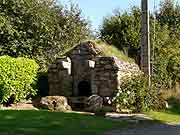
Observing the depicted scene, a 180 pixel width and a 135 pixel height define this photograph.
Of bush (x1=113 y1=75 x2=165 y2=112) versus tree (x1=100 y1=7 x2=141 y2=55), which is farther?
tree (x1=100 y1=7 x2=141 y2=55)

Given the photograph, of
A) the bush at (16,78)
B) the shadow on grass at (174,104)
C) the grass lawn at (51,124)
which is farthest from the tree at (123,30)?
the grass lawn at (51,124)

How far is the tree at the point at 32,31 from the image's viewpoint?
28.6m

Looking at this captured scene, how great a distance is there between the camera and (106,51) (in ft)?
79.6

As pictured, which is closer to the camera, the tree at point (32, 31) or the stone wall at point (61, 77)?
the stone wall at point (61, 77)

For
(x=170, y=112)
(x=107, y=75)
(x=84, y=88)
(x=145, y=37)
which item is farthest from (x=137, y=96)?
(x=145, y=37)

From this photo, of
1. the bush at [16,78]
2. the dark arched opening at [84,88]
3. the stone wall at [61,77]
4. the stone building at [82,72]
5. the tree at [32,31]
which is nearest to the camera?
the bush at [16,78]

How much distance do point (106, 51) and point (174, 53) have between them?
19.6 feet

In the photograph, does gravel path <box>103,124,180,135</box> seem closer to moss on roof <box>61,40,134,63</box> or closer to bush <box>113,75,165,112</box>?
bush <box>113,75,165,112</box>

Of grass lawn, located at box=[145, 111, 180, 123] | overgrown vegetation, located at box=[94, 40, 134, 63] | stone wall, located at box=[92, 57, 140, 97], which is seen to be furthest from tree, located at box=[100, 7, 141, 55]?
grass lawn, located at box=[145, 111, 180, 123]

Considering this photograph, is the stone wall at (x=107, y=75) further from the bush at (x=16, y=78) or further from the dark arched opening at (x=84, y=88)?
the bush at (x=16, y=78)

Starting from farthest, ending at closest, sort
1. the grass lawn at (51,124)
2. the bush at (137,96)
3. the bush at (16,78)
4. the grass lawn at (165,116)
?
the bush at (137,96) → the bush at (16,78) → the grass lawn at (165,116) → the grass lawn at (51,124)

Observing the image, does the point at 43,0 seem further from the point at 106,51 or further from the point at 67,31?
the point at 106,51

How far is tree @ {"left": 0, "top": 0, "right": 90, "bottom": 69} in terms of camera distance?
28.6m

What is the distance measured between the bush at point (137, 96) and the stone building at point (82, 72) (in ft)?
3.81
